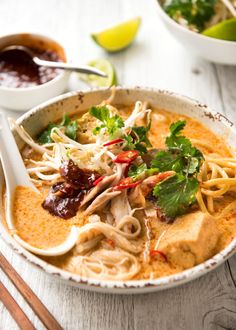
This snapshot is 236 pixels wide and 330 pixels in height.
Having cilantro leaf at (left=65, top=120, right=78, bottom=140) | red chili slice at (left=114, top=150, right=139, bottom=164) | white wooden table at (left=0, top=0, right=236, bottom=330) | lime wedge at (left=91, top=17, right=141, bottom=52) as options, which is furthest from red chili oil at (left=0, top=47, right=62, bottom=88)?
red chili slice at (left=114, top=150, right=139, bottom=164)

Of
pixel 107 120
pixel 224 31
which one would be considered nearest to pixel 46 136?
pixel 107 120

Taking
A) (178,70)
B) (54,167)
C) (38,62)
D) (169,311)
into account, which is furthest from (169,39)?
(169,311)

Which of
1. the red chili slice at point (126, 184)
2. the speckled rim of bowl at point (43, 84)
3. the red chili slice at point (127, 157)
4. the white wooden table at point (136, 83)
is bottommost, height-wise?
the white wooden table at point (136, 83)

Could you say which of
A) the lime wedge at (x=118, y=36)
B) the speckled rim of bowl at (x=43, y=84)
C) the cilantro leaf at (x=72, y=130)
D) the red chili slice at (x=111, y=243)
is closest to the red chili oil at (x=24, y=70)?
the speckled rim of bowl at (x=43, y=84)

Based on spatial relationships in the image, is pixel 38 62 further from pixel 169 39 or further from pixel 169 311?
pixel 169 311

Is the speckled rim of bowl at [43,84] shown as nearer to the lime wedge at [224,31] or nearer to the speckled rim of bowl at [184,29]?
the speckled rim of bowl at [184,29]
